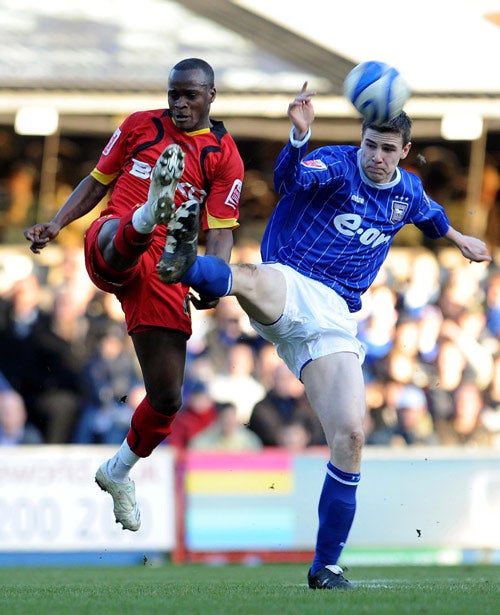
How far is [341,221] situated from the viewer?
8.49 meters

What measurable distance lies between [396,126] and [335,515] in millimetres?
2249

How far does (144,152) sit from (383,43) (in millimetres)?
9025

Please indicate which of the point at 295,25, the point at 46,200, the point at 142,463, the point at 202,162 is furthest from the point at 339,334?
the point at 46,200

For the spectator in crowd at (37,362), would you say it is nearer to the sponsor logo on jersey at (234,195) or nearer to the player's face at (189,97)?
the sponsor logo on jersey at (234,195)

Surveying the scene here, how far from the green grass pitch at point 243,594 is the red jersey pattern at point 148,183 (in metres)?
1.67

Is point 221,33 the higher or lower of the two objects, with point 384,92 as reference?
higher

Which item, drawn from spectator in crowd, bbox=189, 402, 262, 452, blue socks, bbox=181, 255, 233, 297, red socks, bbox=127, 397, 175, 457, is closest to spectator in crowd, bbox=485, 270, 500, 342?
spectator in crowd, bbox=189, 402, 262, 452

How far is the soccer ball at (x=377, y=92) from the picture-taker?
8.24 metres

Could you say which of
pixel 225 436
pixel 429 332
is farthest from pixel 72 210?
pixel 429 332

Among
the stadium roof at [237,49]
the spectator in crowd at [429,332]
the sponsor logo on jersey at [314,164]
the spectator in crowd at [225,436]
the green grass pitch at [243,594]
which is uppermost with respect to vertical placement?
the stadium roof at [237,49]

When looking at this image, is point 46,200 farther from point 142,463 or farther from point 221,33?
point 142,463

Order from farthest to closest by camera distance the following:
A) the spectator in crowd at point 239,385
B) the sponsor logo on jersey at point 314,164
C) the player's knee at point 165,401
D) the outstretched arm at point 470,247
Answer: the spectator in crowd at point 239,385
the outstretched arm at point 470,247
the player's knee at point 165,401
the sponsor logo on jersey at point 314,164

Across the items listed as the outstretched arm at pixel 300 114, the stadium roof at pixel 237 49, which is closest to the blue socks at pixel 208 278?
the outstretched arm at pixel 300 114

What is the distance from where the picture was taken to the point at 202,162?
865 centimetres
